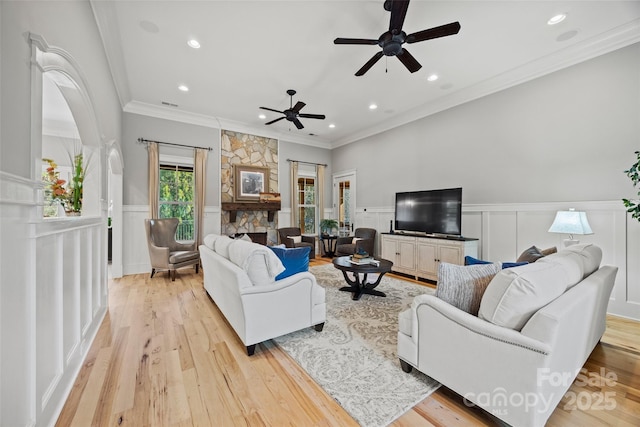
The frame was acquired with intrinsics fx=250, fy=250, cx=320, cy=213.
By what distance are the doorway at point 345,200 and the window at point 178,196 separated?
3.85 metres

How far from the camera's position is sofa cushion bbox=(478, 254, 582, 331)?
1.34 meters

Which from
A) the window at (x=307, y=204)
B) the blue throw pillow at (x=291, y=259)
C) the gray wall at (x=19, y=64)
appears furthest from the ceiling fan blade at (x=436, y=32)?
the window at (x=307, y=204)

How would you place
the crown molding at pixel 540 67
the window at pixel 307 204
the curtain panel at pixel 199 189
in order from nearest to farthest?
the crown molding at pixel 540 67, the curtain panel at pixel 199 189, the window at pixel 307 204

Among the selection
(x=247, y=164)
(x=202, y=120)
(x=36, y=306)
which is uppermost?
(x=202, y=120)

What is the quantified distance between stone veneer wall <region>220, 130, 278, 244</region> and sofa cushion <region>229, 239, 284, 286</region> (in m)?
3.92

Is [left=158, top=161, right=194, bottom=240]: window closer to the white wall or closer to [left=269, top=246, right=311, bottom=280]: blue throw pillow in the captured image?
the white wall

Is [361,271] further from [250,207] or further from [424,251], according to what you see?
[250,207]

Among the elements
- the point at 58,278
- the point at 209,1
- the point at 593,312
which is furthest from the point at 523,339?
the point at 209,1

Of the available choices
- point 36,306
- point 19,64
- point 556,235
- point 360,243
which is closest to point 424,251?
point 360,243

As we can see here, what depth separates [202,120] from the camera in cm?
549

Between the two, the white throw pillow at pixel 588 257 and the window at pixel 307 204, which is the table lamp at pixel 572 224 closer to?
the white throw pillow at pixel 588 257

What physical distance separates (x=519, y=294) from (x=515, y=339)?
0.23m

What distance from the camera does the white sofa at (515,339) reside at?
48.7 inches

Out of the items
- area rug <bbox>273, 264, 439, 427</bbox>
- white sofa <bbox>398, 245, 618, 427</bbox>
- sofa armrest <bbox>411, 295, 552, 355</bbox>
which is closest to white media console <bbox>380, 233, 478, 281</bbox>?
area rug <bbox>273, 264, 439, 427</bbox>
